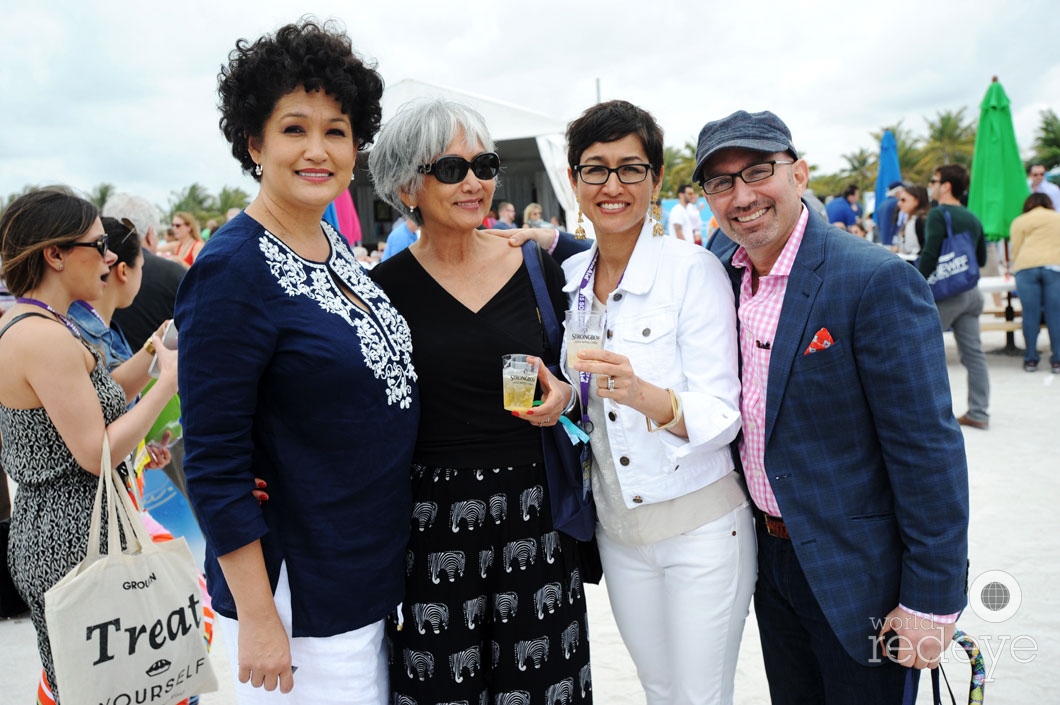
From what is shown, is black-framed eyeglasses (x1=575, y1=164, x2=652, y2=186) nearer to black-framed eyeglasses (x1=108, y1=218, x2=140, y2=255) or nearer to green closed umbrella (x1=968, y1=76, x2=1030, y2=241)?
black-framed eyeglasses (x1=108, y1=218, x2=140, y2=255)

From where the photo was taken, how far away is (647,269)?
2.39 meters

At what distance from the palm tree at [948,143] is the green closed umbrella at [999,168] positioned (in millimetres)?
32307

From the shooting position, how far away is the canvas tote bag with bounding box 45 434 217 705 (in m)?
2.24

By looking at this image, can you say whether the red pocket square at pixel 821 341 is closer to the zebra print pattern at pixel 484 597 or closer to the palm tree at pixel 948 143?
the zebra print pattern at pixel 484 597

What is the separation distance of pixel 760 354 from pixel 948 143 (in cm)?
4808

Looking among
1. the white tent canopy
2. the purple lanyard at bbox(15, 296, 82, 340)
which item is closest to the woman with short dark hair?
the purple lanyard at bbox(15, 296, 82, 340)

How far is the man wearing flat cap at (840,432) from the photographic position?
76.7 inches

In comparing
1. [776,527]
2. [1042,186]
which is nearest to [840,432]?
[776,527]

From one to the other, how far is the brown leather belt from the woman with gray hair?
62cm

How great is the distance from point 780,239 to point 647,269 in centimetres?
41

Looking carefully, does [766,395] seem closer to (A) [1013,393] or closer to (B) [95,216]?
(B) [95,216]

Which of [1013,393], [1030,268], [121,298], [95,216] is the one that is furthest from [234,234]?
[1030,268]

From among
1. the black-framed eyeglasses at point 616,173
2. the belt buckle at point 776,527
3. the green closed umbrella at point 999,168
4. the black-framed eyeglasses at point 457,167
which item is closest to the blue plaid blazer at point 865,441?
the belt buckle at point 776,527

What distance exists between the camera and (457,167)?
2.39 m
